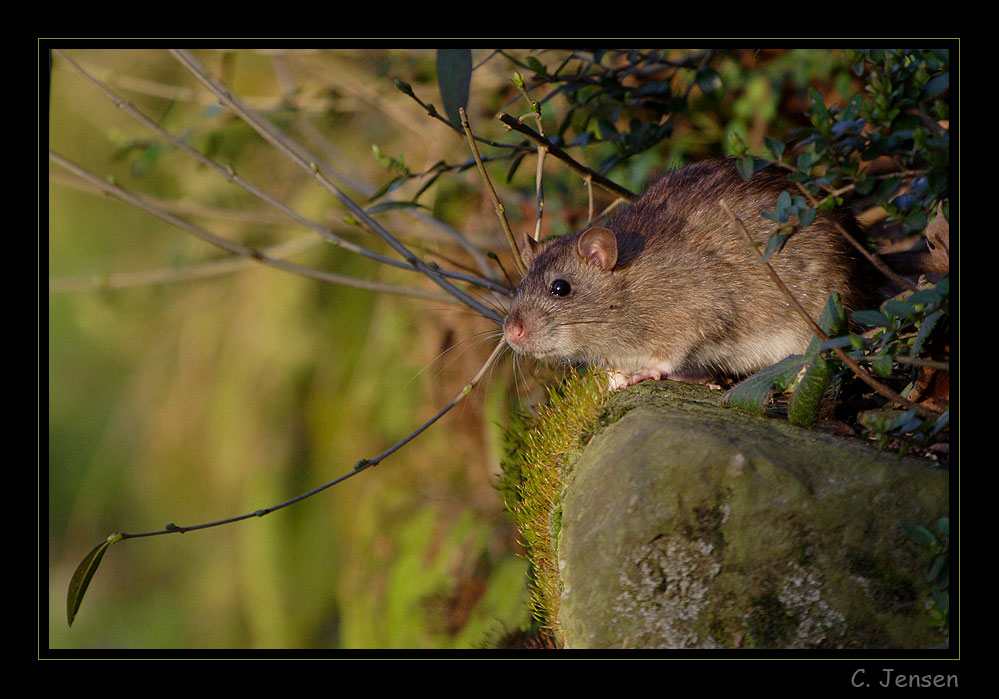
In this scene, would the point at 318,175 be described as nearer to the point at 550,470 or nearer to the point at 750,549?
the point at 550,470

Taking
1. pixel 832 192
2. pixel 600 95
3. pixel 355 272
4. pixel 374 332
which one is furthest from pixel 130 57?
pixel 832 192

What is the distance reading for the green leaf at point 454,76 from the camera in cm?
261

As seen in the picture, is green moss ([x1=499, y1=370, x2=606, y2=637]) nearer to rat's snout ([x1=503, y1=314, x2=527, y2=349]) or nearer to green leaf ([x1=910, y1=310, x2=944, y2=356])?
rat's snout ([x1=503, y1=314, x2=527, y2=349])

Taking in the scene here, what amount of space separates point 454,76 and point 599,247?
745 millimetres

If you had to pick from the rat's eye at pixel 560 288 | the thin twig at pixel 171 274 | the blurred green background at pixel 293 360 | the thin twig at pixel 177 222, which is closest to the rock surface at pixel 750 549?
the rat's eye at pixel 560 288

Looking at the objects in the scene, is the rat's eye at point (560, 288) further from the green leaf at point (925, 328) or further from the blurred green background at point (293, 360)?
the green leaf at point (925, 328)

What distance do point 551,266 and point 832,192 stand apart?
3.43 feet

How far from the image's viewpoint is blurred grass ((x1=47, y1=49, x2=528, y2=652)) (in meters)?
4.57

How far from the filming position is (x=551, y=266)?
3.04m

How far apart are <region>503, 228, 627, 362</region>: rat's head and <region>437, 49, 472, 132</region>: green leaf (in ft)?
2.10

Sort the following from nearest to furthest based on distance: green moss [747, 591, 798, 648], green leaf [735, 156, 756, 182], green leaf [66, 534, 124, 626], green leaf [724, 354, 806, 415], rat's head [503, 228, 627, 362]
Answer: green moss [747, 591, 798, 648], green leaf [724, 354, 806, 415], green leaf [66, 534, 124, 626], green leaf [735, 156, 756, 182], rat's head [503, 228, 627, 362]

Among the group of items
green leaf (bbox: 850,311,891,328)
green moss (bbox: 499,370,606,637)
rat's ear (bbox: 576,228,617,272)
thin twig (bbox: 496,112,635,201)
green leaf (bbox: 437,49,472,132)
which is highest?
green leaf (bbox: 437,49,472,132)

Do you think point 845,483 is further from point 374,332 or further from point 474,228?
point 374,332

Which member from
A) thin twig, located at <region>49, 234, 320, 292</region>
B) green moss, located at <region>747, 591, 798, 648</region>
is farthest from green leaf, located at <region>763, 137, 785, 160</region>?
thin twig, located at <region>49, 234, 320, 292</region>
